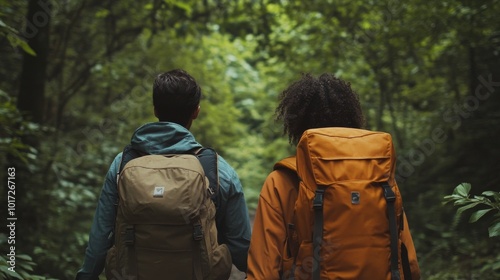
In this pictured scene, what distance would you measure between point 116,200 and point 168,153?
0.36m

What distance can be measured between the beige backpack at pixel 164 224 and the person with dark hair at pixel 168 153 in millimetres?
137

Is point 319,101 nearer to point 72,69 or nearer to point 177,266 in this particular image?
point 177,266

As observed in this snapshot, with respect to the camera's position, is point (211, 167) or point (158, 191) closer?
point (158, 191)

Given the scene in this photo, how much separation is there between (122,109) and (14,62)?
106 inches

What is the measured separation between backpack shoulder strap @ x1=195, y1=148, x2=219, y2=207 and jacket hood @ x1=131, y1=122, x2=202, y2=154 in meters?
0.06

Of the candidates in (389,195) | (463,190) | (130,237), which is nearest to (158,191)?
(130,237)

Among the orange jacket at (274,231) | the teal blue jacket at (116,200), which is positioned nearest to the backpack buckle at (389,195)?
the orange jacket at (274,231)

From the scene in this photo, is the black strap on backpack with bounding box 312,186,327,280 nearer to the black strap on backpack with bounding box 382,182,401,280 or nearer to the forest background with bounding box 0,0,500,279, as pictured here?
the black strap on backpack with bounding box 382,182,401,280

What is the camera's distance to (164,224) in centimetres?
234

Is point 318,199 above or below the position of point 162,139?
below

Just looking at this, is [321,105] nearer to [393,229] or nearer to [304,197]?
[304,197]

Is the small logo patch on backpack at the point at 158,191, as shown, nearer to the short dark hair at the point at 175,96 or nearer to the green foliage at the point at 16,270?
the short dark hair at the point at 175,96

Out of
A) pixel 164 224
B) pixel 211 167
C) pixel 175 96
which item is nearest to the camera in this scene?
pixel 164 224

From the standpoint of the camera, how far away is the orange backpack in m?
2.22
